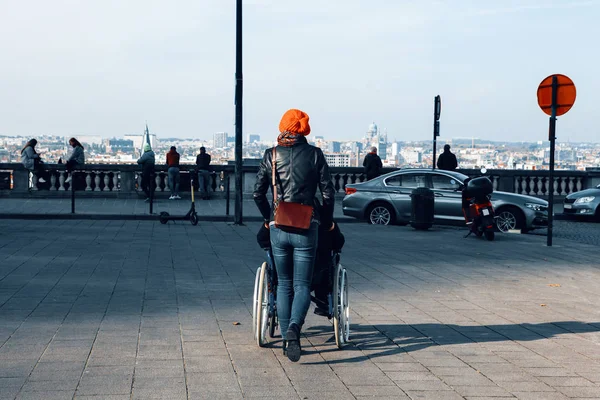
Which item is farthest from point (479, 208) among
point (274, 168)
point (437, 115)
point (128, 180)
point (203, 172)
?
point (128, 180)

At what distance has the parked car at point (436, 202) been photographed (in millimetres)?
20219

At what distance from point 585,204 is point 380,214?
261 inches

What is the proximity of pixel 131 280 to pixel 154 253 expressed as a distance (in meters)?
3.10

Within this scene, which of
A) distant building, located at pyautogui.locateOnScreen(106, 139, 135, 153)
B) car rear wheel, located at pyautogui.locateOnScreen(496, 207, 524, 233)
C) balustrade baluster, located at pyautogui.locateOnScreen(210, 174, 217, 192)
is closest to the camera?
car rear wheel, located at pyautogui.locateOnScreen(496, 207, 524, 233)

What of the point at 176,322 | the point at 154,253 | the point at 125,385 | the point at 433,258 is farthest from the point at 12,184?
the point at 125,385

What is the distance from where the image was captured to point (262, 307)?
6.88 meters

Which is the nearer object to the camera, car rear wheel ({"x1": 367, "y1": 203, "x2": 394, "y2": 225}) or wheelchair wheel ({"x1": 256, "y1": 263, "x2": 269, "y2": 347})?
wheelchair wheel ({"x1": 256, "y1": 263, "x2": 269, "y2": 347})

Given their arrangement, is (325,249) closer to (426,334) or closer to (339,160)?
(426,334)

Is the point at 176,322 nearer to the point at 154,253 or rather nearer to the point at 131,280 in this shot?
the point at 131,280

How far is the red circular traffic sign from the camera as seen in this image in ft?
51.5

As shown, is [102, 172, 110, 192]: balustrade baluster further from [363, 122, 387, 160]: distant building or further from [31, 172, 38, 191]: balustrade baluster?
[363, 122, 387, 160]: distant building

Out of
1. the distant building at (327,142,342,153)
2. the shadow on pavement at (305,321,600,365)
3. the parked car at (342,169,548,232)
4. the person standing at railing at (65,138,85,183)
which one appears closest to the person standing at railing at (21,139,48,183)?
the person standing at railing at (65,138,85,183)

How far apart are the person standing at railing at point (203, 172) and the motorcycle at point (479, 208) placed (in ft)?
44.1

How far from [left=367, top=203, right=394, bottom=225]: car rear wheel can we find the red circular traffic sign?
595 centimetres
